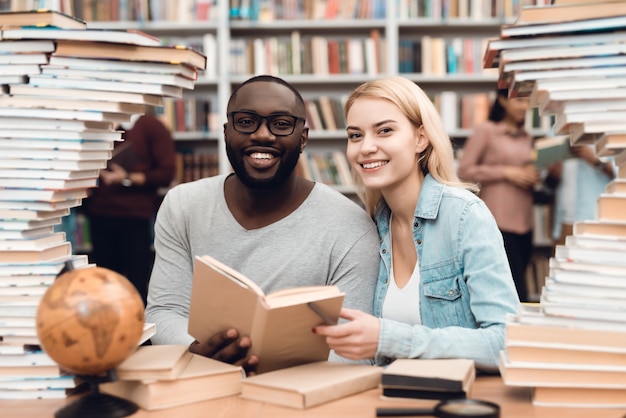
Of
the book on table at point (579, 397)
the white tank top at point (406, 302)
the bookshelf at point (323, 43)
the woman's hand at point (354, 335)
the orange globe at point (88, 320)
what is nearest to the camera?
the orange globe at point (88, 320)

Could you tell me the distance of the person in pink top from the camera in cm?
349

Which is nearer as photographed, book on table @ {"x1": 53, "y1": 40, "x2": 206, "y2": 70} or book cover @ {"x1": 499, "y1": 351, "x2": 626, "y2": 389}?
book cover @ {"x1": 499, "y1": 351, "x2": 626, "y2": 389}

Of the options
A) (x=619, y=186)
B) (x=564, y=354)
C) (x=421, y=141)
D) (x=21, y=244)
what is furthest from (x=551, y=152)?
(x=21, y=244)

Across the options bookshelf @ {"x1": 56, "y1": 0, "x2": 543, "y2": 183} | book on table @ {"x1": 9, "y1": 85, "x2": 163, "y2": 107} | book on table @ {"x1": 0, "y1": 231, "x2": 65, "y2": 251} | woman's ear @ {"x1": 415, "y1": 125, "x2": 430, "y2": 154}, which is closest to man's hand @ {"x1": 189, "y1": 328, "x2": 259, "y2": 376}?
book on table @ {"x1": 0, "y1": 231, "x2": 65, "y2": 251}

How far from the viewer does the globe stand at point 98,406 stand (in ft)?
3.49

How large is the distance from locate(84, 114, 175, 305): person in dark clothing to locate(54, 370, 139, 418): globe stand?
2493 mm

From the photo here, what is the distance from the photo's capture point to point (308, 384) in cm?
113

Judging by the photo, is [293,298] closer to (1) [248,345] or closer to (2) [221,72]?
(1) [248,345]

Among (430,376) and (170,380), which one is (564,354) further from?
(170,380)

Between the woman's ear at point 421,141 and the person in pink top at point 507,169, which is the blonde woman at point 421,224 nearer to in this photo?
the woman's ear at point 421,141

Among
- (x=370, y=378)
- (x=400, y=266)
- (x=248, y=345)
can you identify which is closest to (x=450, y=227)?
(x=400, y=266)

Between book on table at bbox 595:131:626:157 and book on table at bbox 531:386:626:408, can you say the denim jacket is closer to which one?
book on table at bbox 531:386:626:408

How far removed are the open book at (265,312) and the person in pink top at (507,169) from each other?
8.00ft

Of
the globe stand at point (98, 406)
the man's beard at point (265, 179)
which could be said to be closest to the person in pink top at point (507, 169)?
the man's beard at point (265, 179)
